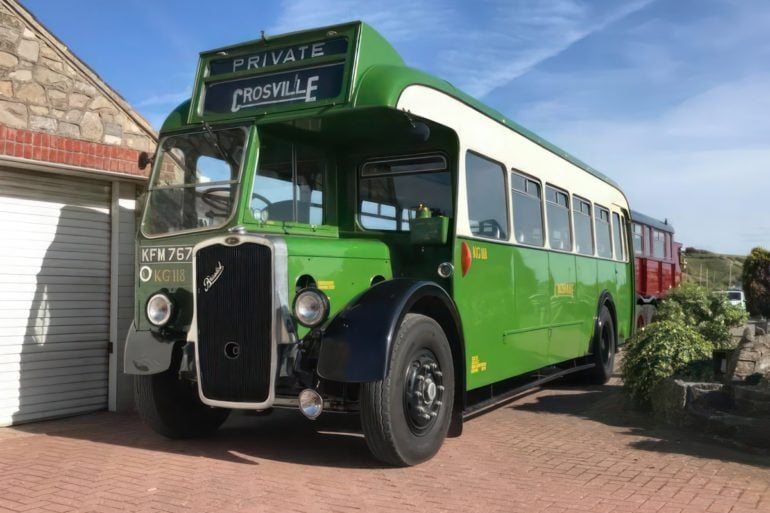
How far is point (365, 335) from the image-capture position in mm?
4992

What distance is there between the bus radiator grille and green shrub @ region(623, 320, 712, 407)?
4398 mm

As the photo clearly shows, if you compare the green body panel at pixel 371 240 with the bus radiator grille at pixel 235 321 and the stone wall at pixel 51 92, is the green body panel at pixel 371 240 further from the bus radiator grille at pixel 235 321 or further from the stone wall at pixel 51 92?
the stone wall at pixel 51 92

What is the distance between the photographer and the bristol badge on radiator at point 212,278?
530 centimetres

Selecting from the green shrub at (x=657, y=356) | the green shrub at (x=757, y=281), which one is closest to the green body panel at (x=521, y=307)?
the green shrub at (x=657, y=356)

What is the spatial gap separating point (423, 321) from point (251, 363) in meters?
1.34

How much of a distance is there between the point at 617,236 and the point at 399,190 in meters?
6.26

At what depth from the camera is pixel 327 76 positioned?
5797mm

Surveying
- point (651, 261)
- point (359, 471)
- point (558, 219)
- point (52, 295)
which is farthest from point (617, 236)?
point (52, 295)

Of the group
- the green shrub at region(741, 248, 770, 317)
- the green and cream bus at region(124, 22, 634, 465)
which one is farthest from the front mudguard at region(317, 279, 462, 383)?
the green shrub at region(741, 248, 770, 317)

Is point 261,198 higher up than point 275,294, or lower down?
higher up

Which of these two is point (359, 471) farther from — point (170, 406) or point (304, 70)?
point (304, 70)

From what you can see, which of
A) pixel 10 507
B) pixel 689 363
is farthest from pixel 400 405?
pixel 689 363

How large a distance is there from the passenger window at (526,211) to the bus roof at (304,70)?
1.47 m

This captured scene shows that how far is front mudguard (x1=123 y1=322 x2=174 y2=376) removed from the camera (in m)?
5.59
